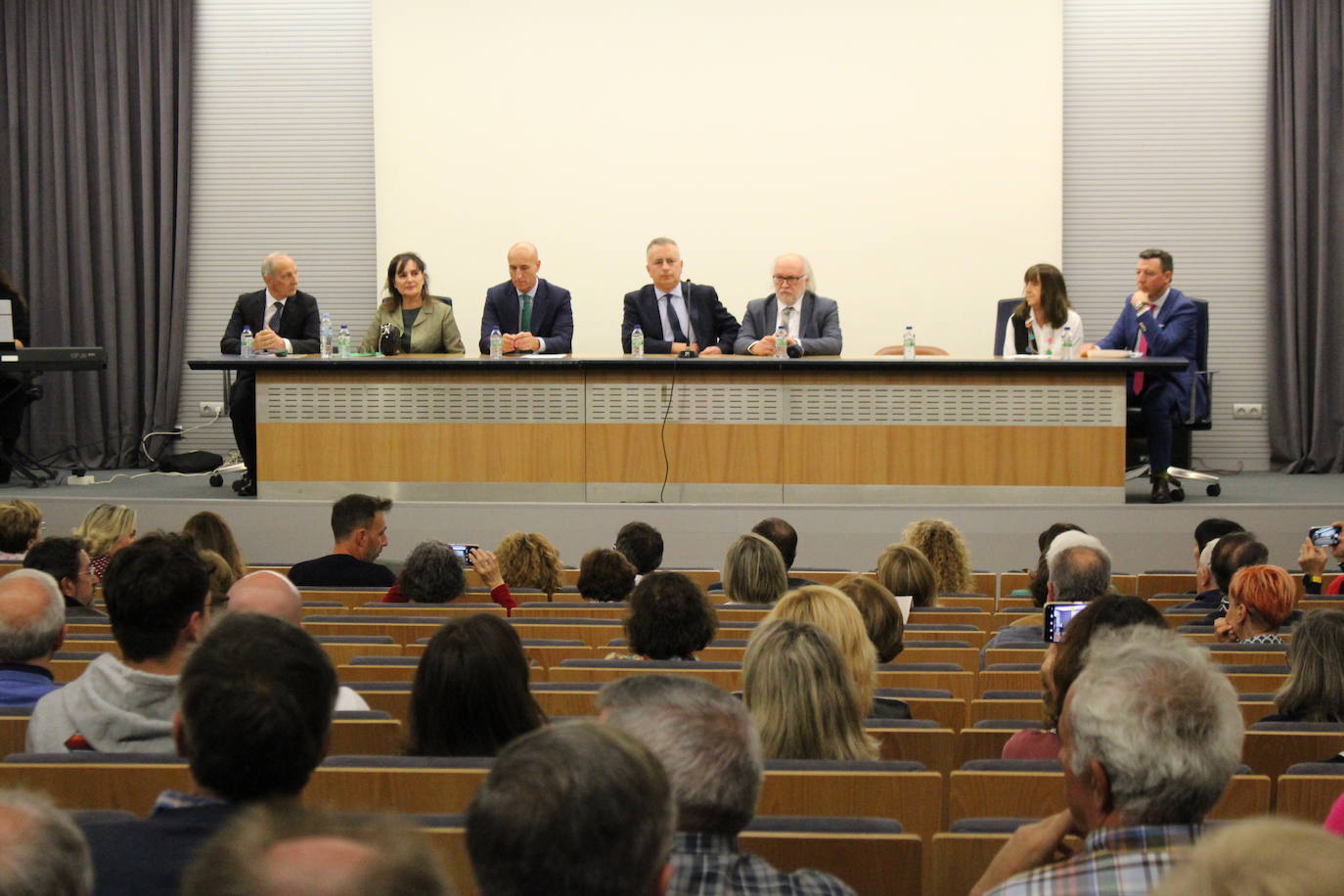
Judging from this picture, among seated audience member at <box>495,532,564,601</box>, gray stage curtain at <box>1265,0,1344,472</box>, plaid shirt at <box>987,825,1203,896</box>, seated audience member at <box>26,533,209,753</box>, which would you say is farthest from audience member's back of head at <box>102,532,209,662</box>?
gray stage curtain at <box>1265,0,1344,472</box>

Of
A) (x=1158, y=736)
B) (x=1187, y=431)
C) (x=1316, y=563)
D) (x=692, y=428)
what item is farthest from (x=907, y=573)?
(x=1187, y=431)

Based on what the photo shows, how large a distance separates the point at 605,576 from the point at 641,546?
2.12 feet

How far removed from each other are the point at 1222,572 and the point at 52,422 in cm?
885

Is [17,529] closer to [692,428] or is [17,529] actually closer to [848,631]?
[692,428]

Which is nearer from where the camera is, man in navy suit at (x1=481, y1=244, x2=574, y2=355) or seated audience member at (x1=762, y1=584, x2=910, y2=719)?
seated audience member at (x1=762, y1=584, x2=910, y2=719)

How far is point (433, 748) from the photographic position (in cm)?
264

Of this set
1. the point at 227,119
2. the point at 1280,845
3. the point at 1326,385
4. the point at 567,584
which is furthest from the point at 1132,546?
the point at 227,119

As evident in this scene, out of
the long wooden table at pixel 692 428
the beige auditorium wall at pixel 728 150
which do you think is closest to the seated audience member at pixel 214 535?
the long wooden table at pixel 692 428

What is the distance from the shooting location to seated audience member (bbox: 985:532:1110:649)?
4.20m

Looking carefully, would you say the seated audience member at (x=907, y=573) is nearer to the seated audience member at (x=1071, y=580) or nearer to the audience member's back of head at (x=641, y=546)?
the seated audience member at (x=1071, y=580)

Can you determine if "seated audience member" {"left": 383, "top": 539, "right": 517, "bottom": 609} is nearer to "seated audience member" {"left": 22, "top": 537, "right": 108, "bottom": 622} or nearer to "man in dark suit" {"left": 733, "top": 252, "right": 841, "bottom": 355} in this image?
"seated audience member" {"left": 22, "top": 537, "right": 108, "bottom": 622}

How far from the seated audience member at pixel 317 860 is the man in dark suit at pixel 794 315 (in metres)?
6.59

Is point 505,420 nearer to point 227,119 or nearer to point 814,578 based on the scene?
point 814,578

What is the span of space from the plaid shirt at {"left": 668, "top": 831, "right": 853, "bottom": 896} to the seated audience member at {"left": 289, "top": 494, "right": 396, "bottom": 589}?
3.90 m
